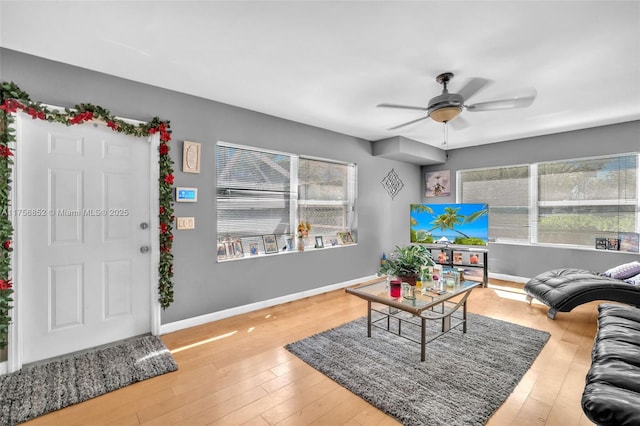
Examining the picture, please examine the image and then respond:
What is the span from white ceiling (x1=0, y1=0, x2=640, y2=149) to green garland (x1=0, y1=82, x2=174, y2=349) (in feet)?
1.30

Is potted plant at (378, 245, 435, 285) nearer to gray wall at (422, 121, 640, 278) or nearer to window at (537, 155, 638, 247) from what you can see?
gray wall at (422, 121, 640, 278)

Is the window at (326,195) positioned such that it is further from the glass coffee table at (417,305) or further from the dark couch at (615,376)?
the dark couch at (615,376)

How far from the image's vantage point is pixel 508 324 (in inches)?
125

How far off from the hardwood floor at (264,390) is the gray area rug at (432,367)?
3.0 inches

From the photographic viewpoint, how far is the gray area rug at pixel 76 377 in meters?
1.88

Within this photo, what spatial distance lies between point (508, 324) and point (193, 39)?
13.1 ft

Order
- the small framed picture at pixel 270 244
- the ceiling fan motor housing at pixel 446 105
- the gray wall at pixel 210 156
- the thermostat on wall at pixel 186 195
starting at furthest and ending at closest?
the small framed picture at pixel 270 244, the thermostat on wall at pixel 186 195, the ceiling fan motor housing at pixel 446 105, the gray wall at pixel 210 156

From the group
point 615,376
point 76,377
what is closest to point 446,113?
→ point 615,376

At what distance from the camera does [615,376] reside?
59.8 inches

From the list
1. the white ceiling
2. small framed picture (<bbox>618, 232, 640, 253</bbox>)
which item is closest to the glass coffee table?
the white ceiling

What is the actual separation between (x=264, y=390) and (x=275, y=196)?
7.71 ft

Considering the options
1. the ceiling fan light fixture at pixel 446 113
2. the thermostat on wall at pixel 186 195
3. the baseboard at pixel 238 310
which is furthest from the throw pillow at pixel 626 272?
the thermostat on wall at pixel 186 195

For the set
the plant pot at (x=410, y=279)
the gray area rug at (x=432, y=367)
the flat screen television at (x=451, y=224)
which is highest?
the flat screen television at (x=451, y=224)

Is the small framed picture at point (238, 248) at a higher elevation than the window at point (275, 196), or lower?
lower
